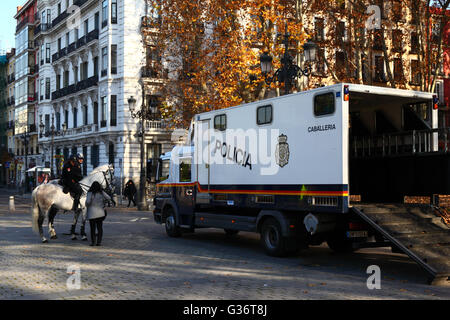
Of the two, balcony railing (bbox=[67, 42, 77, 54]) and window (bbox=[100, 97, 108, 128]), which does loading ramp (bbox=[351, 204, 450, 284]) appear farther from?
balcony railing (bbox=[67, 42, 77, 54])

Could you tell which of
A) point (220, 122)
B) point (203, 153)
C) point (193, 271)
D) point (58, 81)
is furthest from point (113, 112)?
point (193, 271)

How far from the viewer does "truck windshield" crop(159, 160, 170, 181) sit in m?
16.2

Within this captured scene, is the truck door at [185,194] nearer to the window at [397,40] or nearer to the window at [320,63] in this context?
the window at [397,40]

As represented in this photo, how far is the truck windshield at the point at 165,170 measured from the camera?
53.2ft

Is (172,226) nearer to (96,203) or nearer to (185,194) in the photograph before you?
(185,194)

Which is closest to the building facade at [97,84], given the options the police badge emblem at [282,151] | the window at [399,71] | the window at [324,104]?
the window at [399,71]

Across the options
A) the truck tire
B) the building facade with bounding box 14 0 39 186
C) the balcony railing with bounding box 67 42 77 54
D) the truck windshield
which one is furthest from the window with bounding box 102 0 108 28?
the truck tire

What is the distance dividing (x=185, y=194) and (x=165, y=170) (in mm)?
1689

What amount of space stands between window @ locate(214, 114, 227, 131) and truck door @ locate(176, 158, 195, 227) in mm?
1664

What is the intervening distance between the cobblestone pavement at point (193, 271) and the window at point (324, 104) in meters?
3.07

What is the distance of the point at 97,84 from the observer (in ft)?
140

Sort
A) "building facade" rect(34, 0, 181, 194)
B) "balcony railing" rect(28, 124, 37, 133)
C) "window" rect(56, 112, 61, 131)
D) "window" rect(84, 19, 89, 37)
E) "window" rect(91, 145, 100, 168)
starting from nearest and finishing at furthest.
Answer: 1. "building facade" rect(34, 0, 181, 194)
2. "window" rect(91, 145, 100, 168)
3. "window" rect(84, 19, 89, 37)
4. "window" rect(56, 112, 61, 131)
5. "balcony railing" rect(28, 124, 37, 133)
